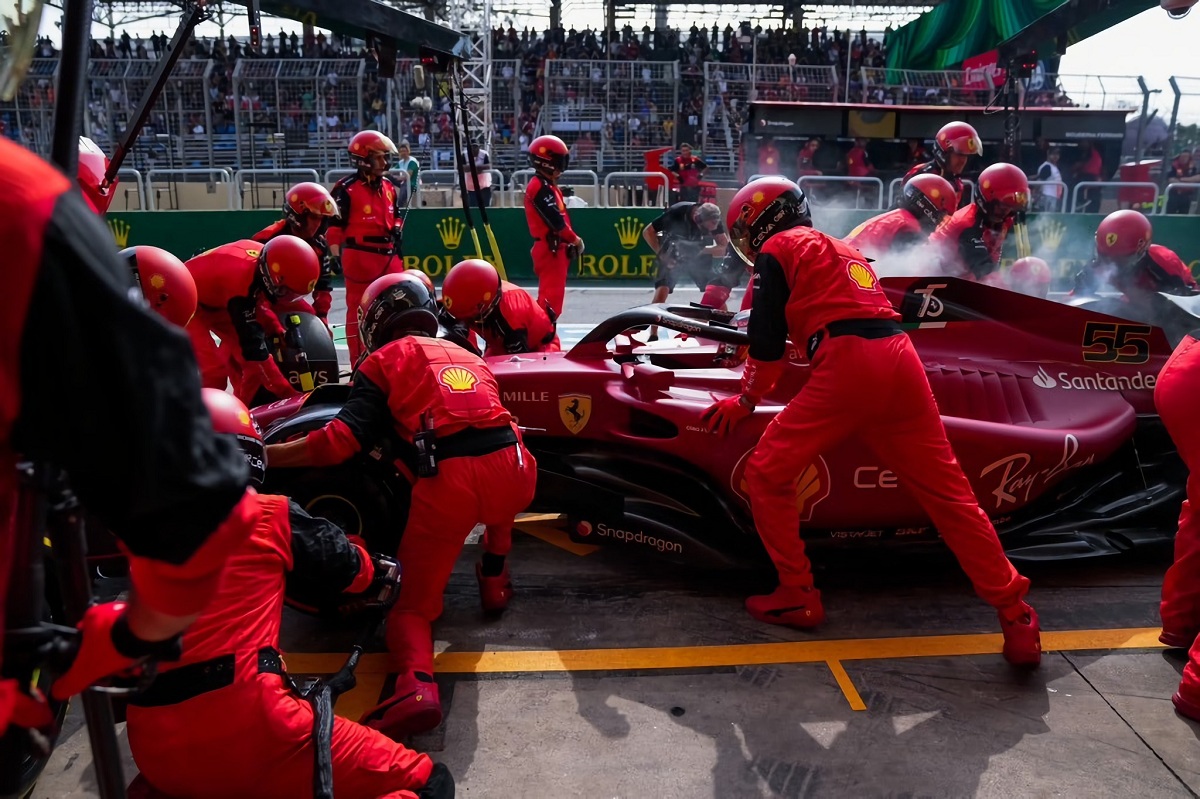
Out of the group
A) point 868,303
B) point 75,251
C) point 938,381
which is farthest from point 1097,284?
point 75,251

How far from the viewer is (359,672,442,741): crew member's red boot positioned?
2.84 m

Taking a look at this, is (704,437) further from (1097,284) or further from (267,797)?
(1097,284)

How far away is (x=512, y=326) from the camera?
5.20m

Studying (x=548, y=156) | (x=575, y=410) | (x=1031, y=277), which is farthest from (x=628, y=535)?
(x=548, y=156)

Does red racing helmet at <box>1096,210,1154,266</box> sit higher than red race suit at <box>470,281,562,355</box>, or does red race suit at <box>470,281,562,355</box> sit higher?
red racing helmet at <box>1096,210,1154,266</box>

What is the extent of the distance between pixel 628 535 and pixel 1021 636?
5.23 feet

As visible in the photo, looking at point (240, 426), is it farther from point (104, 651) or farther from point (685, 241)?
point (685, 241)

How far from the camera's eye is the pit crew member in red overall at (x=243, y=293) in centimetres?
500

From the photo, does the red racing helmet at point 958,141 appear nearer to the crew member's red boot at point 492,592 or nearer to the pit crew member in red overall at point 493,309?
the pit crew member in red overall at point 493,309

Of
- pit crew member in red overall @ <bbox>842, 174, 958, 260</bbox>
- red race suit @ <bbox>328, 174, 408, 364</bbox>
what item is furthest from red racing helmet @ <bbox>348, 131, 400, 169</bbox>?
Answer: pit crew member in red overall @ <bbox>842, 174, 958, 260</bbox>

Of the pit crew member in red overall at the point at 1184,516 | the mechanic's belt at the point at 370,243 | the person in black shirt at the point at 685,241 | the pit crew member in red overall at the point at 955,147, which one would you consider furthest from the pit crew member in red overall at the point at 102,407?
the person in black shirt at the point at 685,241

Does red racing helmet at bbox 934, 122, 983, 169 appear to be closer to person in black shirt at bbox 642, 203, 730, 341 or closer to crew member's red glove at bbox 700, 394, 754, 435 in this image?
person in black shirt at bbox 642, 203, 730, 341

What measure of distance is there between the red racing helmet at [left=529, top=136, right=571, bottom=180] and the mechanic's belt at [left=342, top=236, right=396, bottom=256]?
177 centimetres

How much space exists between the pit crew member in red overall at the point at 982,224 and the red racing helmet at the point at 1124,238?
781 millimetres
